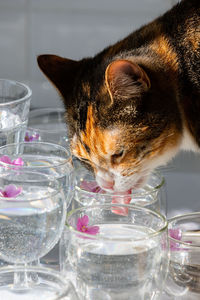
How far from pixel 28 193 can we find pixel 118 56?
0.39m

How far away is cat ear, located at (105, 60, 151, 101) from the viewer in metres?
0.87

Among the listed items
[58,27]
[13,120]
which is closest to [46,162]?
[13,120]

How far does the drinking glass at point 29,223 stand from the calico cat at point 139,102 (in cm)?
26

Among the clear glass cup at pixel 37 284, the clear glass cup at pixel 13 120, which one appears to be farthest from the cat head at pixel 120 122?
the clear glass cup at pixel 37 284

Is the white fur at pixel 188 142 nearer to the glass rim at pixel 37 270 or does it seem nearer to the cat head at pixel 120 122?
the cat head at pixel 120 122

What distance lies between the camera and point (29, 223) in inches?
26.9

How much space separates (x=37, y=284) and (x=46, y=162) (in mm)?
306

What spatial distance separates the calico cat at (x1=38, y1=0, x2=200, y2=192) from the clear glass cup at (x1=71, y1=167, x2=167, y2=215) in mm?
55

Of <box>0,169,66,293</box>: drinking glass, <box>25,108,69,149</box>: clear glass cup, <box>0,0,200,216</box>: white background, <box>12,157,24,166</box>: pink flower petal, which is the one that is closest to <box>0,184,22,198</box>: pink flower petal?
<box>0,169,66,293</box>: drinking glass

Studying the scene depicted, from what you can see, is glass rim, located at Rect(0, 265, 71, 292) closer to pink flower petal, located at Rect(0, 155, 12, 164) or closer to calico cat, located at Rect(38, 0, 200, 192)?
pink flower petal, located at Rect(0, 155, 12, 164)

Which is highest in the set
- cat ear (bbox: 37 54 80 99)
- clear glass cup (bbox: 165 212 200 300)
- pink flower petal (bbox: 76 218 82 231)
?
cat ear (bbox: 37 54 80 99)

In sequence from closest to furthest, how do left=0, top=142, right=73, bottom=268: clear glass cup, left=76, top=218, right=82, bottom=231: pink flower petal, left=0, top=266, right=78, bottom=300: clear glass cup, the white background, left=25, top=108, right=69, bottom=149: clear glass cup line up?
left=0, top=266, right=78, bottom=300: clear glass cup < left=76, top=218, right=82, bottom=231: pink flower petal < left=0, top=142, right=73, bottom=268: clear glass cup < left=25, top=108, right=69, bottom=149: clear glass cup < the white background

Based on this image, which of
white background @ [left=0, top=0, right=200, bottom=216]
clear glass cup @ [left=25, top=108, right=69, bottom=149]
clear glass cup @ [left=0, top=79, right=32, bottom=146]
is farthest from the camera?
white background @ [left=0, top=0, right=200, bottom=216]

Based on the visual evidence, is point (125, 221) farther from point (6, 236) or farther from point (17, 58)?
point (17, 58)
